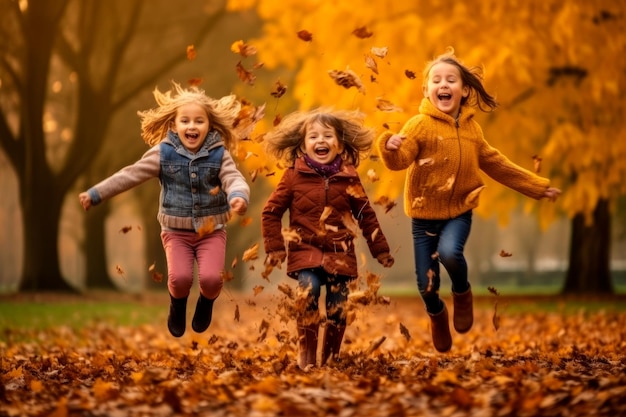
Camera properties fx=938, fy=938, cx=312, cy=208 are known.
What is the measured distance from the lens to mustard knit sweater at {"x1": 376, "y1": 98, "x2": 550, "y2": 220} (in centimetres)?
690

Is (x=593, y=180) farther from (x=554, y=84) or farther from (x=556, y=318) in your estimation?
(x=556, y=318)

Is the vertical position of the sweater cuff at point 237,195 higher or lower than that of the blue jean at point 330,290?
higher

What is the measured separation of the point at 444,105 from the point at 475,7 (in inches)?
293

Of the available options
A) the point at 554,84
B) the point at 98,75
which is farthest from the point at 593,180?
the point at 98,75

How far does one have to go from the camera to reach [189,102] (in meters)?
7.02

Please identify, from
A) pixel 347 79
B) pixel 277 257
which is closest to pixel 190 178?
pixel 277 257

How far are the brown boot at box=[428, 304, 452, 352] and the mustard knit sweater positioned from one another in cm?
78

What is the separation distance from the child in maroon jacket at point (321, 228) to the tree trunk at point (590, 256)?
45.7 ft

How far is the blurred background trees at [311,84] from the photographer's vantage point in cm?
1347

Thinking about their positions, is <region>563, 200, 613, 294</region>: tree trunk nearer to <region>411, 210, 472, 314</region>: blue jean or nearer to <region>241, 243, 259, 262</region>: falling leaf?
<region>411, 210, 472, 314</region>: blue jean

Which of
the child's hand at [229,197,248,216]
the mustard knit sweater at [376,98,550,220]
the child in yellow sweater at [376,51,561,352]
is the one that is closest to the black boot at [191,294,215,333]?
the child's hand at [229,197,248,216]

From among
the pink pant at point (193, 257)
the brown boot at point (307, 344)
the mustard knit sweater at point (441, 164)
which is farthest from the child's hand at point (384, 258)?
the pink pant at point (193, 257)

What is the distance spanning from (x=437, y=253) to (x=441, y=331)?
2.39ft

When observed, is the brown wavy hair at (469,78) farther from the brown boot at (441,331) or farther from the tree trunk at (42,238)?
the tree trunk at (42,238)
